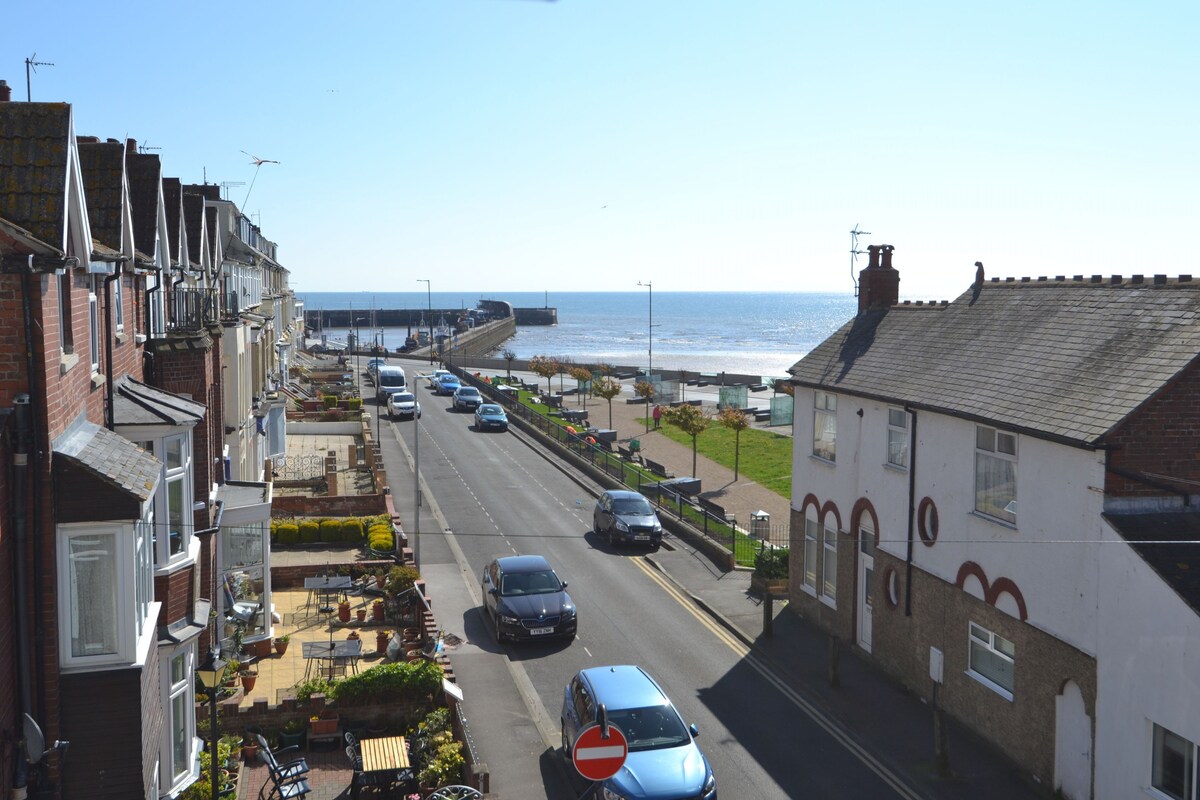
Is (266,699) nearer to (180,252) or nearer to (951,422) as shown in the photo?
(180,252)

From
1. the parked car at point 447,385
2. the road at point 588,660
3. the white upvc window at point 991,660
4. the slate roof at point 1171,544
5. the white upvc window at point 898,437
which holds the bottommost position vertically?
the road at point 588,660

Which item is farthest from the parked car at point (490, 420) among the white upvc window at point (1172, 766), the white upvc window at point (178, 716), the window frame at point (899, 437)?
the white upvc window at point (1172, 766)

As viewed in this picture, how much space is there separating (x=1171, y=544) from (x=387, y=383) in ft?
187

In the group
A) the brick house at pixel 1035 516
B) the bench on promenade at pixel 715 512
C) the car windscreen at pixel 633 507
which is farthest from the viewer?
the car windscreen at pixel 633 507

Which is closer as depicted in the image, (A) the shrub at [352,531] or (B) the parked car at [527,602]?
(B) the parked car at [527,602]

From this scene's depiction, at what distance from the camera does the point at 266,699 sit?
1875cm

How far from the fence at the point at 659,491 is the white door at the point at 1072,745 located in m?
14.2

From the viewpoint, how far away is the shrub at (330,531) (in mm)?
31656

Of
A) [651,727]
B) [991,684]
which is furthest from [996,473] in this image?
[651,727]

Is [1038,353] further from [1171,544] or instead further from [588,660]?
[588,660]

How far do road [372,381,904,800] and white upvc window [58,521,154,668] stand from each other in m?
7.91

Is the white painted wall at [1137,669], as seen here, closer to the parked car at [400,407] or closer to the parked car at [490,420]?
the parked car at [490,420]

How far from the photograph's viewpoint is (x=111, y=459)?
11.0 meters

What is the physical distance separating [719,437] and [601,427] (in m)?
8.01
